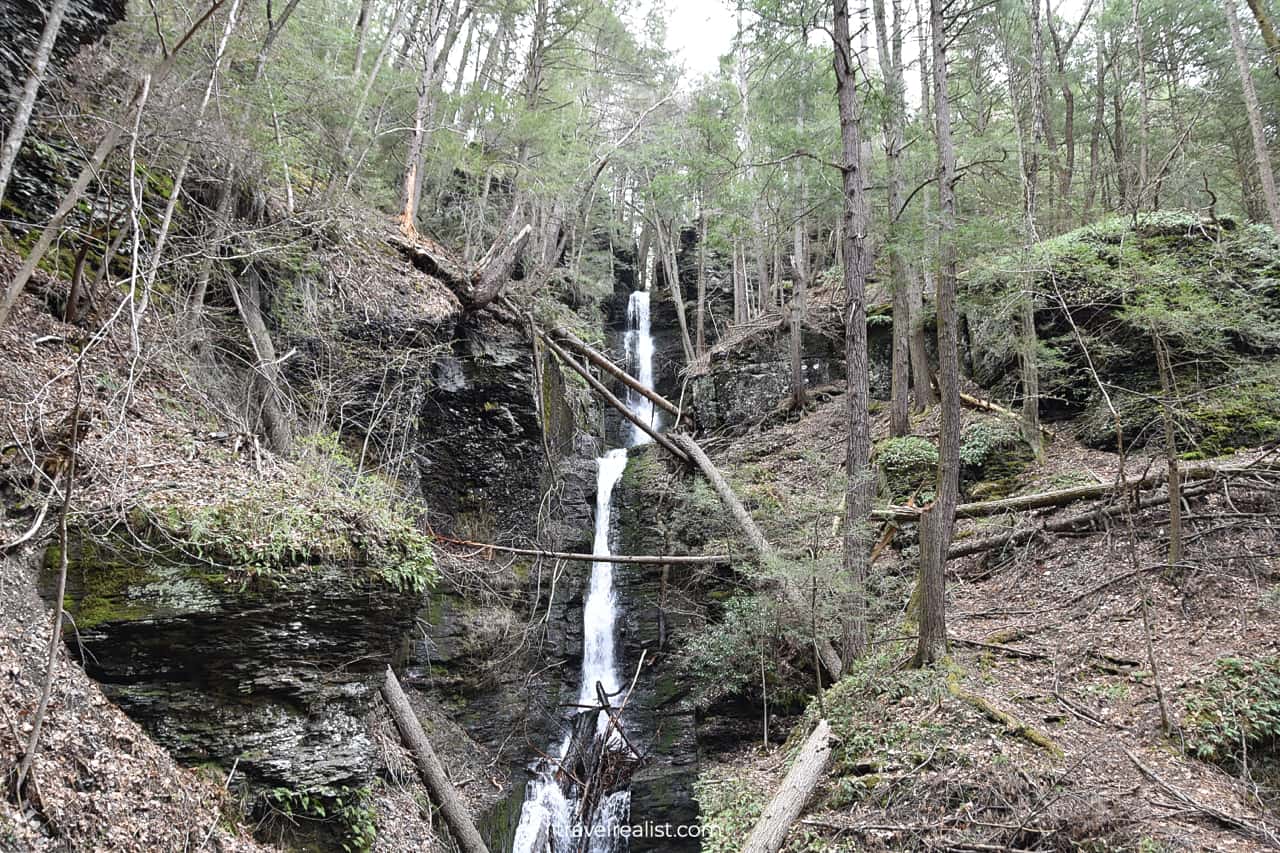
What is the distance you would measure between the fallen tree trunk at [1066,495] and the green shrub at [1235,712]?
2.72 meters

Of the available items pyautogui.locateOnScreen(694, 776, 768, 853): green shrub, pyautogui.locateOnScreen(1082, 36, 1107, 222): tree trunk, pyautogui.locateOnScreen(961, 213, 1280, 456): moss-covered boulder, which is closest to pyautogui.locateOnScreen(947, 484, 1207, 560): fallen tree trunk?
pyautogui.locateOnScreen(961, 213, 1280, 456): moss-covered boulder

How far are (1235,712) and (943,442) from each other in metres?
3.31

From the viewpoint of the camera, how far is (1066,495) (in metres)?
9.27

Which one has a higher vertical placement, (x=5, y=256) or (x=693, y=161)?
(x=693, y=161)

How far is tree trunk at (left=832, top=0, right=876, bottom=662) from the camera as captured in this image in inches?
308

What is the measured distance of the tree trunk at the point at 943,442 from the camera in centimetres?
700

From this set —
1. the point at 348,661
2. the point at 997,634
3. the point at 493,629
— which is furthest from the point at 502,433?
the point at 997,634

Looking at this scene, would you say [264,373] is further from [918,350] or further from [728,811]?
[918,350]

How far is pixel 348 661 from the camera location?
595 centimetres

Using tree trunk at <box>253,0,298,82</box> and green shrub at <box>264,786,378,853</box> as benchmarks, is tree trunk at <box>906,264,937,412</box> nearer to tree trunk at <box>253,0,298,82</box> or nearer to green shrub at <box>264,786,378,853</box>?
tree trunk at <box>253,0,298,82</box>

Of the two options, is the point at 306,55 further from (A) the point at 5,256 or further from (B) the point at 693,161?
(B) the point at 693,161

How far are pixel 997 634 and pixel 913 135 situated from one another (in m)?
8.77

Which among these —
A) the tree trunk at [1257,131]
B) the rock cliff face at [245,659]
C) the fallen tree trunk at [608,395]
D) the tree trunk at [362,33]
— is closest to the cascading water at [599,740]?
the fallen tree trunk at [608,395]

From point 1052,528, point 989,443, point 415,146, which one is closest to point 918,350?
point 989,443
